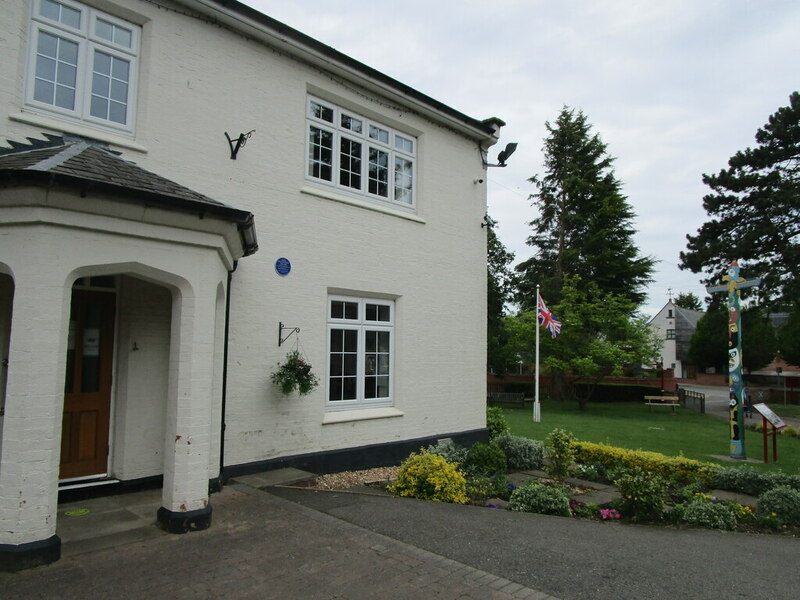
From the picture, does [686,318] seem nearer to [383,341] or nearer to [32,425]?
[383,341]

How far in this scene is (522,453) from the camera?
Result: 10.3 metres

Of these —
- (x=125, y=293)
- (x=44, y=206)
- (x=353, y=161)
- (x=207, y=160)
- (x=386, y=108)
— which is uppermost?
(x=386, y=108)

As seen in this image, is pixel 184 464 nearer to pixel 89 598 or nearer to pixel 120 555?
pixel 120 555

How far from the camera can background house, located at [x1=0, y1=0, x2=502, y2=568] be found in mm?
4457

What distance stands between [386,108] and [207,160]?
149 inches

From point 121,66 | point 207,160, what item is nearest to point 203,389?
point 207,160

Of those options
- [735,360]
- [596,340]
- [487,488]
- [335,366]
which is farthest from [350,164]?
[596,340]

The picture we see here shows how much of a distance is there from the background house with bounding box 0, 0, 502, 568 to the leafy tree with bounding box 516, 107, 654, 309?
2421 centimetres

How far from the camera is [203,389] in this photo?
5309mm

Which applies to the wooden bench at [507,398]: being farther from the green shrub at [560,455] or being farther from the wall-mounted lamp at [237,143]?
the wall-mounted lamp at [237,143]

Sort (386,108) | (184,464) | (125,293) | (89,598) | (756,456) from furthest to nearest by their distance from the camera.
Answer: (756,456) < (386,108) < (125,293) < (184,464) < (89,598)

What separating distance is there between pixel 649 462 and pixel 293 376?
6603 mm

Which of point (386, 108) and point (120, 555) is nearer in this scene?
point (120, 555)

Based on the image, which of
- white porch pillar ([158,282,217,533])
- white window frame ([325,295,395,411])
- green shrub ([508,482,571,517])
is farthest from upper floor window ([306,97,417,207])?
green shrub ([508,482,571,517])
